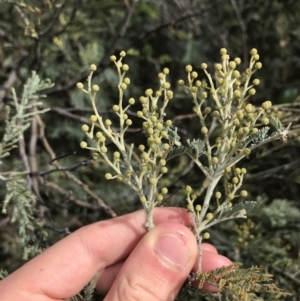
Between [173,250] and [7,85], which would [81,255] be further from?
[7,85]

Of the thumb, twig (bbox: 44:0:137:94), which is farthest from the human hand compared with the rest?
twig (bbox: 44:0:137:94)

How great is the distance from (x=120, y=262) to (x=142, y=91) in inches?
47.9

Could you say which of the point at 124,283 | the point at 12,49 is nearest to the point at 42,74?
the point at 12,49

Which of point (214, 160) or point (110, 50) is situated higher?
point (110, 50)

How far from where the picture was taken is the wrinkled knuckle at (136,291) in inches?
55.9

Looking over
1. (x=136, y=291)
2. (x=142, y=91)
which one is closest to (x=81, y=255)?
(x=136, y=291)

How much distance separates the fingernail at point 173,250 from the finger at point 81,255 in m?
0.22

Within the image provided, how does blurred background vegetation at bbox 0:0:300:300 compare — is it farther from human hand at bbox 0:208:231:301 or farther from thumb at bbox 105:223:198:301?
thumb at bbox 105:223:198:301

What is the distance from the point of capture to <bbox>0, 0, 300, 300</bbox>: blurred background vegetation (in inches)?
82.4

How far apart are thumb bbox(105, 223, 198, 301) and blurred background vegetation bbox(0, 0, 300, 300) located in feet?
2.06

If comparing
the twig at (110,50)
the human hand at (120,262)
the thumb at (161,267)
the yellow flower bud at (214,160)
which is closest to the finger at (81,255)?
the human hand at (120,262)

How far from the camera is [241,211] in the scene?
4.41 feet

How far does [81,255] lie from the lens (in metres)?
1.72

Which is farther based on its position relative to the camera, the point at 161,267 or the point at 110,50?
the point at 110,50
